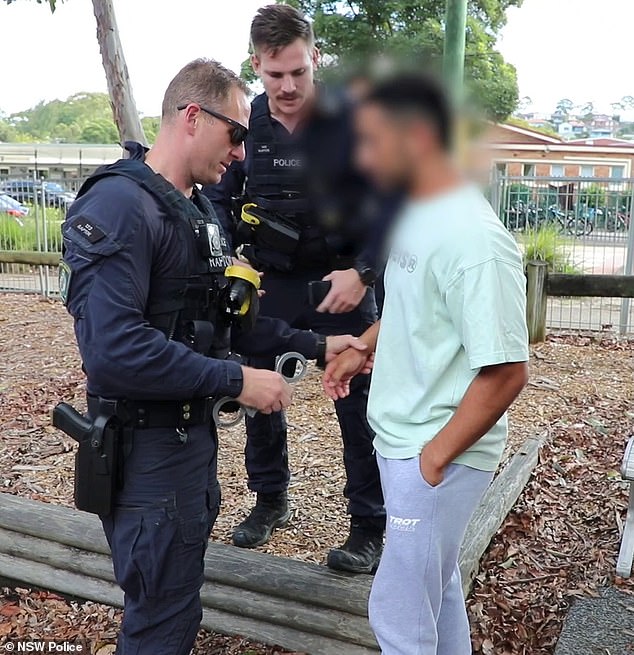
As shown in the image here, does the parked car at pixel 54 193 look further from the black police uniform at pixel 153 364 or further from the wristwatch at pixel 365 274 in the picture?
the black police uniform at pixel 153 364

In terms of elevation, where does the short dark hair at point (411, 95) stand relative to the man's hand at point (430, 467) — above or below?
above

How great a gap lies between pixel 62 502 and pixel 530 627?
2.42 m

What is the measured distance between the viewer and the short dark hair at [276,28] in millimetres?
2635

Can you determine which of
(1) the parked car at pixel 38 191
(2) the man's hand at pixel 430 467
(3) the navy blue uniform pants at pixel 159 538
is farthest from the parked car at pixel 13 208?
(2) the man's hand at pixel 430 467

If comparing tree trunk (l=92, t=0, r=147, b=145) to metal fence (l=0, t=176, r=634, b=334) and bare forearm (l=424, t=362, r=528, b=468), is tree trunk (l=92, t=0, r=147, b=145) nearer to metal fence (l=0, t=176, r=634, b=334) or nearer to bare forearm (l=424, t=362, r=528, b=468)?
metal fence (l=0, t=176, r=634, b=334)

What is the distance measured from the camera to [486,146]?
4.34ft

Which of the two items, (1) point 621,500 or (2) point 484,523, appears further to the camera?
(1) point 621,500

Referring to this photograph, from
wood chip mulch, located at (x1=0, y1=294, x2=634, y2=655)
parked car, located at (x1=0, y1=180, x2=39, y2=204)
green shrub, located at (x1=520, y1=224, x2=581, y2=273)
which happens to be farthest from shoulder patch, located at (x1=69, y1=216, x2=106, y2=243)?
parked car, located at (x1=0, y1=180, x2=39, y2=204)

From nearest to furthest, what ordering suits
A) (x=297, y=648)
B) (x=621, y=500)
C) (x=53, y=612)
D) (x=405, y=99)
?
(x=405, y=99)
(x=297, y=648)
(x=53, y=612)
(x=621, y=500)

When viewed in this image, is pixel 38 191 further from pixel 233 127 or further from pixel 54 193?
pixel 233 127

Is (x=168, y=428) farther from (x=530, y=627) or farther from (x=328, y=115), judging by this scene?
(x=530, y=627)

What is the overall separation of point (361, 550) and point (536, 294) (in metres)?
4.60

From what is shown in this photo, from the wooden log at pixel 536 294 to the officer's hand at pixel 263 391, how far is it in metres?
5.24

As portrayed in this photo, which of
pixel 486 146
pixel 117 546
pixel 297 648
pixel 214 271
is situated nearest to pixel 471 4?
pixel 486 146
